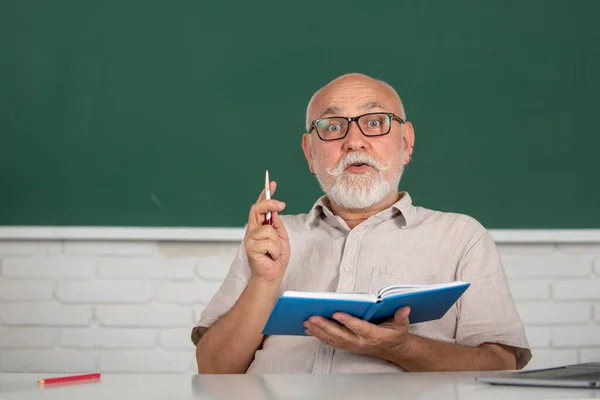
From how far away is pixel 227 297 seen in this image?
1830mm

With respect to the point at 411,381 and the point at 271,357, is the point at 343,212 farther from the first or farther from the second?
the point at 411,381

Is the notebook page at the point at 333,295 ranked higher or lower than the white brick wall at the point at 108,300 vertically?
lower

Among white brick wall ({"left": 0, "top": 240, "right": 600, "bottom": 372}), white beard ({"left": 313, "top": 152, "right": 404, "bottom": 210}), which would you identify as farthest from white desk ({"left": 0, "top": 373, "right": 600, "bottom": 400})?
white brick wall ({"left": 0, "top": 240, "right": 600, "bottom": 372})

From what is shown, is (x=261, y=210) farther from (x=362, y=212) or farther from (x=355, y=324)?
(x=362, y=212)

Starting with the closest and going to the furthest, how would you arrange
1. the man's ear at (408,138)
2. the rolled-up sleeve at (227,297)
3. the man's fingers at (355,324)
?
the man's fingers at (355,324) → the rolled-up sleeve at (227,297) → the man's ear at (408,138)

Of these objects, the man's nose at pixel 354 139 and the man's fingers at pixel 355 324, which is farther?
the man's nose at pixel 354 139

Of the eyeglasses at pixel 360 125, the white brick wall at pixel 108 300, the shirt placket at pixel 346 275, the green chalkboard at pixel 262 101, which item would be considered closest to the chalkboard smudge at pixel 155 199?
the green chalkboard at pixel 262 101

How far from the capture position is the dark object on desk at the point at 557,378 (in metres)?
1.07

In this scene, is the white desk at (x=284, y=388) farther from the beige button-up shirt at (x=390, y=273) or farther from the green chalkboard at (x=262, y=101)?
the green chalkboard at (x=262, y=101)

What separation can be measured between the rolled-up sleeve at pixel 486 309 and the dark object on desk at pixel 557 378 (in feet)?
1.51

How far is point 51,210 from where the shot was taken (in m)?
2.51

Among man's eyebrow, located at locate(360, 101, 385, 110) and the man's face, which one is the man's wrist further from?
Answer: man's eyebrow, located at locate(360, 101, 385, 110)

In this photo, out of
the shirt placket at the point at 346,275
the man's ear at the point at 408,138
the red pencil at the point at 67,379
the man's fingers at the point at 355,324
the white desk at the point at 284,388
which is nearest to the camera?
the white desk at the point at 284,388

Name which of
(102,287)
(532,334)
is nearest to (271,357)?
(102,287)
